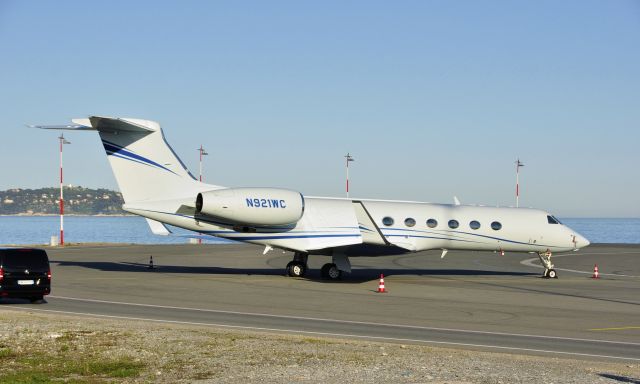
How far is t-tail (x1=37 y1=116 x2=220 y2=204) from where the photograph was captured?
28547mm

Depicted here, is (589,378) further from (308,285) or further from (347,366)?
(308,285)

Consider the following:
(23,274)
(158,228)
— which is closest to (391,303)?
(23,274)

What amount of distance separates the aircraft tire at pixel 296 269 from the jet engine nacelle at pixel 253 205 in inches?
90.9

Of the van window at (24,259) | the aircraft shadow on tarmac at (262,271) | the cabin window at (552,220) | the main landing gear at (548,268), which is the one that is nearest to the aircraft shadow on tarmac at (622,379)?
the van window at (24,259)

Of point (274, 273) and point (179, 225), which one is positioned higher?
point (179, 225)

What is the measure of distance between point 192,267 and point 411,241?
451 inches

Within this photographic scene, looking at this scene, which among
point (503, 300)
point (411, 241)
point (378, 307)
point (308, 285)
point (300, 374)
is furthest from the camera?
point (411, 241)

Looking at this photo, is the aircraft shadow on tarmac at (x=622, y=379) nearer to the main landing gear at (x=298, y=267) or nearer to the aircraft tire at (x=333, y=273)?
the aircraft tire at (x=333, y=273)

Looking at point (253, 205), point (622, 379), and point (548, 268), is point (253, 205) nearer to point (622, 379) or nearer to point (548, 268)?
point (548, 268)

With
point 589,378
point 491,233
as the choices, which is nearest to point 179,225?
point 491,233

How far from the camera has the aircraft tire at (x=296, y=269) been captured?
30672 mm

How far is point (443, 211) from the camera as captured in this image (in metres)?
31.9

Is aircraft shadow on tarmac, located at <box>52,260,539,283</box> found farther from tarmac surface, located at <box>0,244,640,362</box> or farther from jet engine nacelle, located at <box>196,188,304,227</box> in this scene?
jet engine nacelle, located at <box>196,188,304,227</box>

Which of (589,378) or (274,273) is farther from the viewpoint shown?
(274,273)
